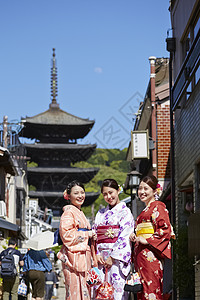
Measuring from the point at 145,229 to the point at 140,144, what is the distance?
10.9 m

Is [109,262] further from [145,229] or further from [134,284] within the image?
[145,229]

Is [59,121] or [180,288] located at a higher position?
[59,121]

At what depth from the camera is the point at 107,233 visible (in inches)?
284

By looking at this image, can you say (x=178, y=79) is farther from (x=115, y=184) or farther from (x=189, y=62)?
(x=115, y=184)

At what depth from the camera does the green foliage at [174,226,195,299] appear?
35.6 feet

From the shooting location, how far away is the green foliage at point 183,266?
1086 cm

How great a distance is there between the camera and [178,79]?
11.7 m

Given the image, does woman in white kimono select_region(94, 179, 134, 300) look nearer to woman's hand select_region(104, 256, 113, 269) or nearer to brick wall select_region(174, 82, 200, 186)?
woman's hand select_region(104, 256, 113, 269)

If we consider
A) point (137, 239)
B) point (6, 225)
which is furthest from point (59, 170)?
point (137, 239)

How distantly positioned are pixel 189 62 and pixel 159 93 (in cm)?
909

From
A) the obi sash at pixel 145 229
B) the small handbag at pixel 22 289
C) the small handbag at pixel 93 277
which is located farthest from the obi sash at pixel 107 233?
the small handbag at pixel 22 289

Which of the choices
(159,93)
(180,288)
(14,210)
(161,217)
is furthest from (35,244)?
(14,210)

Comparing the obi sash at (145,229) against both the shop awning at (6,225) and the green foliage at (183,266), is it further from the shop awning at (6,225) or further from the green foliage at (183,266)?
the shop awning at (6,225)

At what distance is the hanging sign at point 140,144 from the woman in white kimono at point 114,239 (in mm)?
10501
